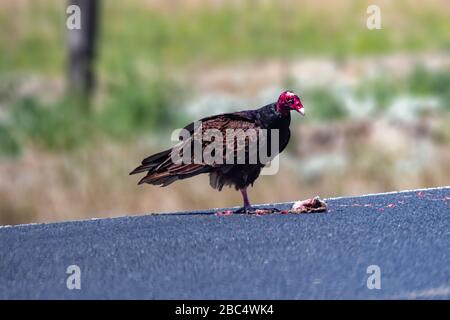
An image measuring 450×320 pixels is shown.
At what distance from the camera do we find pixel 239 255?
342 inches

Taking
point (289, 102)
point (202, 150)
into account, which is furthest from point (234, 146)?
point (289, 102)

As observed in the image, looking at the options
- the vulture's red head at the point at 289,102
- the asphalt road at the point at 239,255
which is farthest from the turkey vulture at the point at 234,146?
the asphalt road at the point at 239,255

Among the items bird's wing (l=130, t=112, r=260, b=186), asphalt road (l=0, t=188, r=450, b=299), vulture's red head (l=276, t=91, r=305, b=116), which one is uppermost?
vulture's red head (l=276, t=91, r=305, b=116)

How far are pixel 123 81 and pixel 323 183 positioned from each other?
530 centimetres

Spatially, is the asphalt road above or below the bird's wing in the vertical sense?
below

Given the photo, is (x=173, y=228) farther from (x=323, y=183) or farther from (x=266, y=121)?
(x=323, y=183)

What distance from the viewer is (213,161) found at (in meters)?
10.9

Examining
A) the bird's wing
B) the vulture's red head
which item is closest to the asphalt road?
the bird's wing

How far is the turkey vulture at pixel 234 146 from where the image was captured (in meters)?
10.8

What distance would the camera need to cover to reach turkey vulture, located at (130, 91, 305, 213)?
10.8 m

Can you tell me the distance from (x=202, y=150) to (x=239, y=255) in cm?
232

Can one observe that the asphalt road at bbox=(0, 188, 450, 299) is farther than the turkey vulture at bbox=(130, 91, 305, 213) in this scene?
No

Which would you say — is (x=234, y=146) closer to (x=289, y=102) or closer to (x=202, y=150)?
(x=202, y=150)

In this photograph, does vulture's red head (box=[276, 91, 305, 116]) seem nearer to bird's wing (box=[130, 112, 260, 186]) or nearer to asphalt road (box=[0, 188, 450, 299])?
bird's wing (box=[130, 112, 260, 186])
